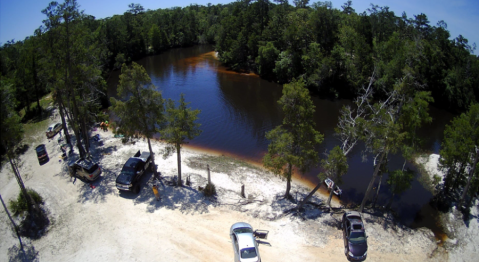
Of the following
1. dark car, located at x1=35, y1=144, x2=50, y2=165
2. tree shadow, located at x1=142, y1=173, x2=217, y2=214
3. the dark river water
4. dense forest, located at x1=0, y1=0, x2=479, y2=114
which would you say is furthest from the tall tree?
dark car, located at x1=35, y1=144, x2=50, y2=165

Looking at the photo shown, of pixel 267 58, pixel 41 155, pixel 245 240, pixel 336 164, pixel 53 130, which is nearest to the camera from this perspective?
pixel 245 240

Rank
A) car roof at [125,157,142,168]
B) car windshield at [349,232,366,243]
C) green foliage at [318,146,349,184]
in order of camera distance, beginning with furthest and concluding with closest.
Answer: car roof at [125,157,142,168], green foliage at [318,146,349,184], car windshield at [349,232,366,243]

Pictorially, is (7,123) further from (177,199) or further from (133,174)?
(177,199)

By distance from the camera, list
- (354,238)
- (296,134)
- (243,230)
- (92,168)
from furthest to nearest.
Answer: (92,168)
(296,134)
(354,238)
(243,230)

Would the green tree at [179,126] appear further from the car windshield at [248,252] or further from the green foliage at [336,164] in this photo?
the green foliage at [336,164]

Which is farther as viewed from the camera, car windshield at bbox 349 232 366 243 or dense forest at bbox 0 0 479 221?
dense forest at bbox 0 0 479 221

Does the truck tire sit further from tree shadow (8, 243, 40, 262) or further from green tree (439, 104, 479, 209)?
green tree (439, 104, 479, 209)

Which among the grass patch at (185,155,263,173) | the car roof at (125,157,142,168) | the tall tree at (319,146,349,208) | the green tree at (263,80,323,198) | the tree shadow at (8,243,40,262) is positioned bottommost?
the grass patch at (185,155,263,173)

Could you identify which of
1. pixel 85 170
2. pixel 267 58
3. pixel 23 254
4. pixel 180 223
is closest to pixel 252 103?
pixel 267 58
